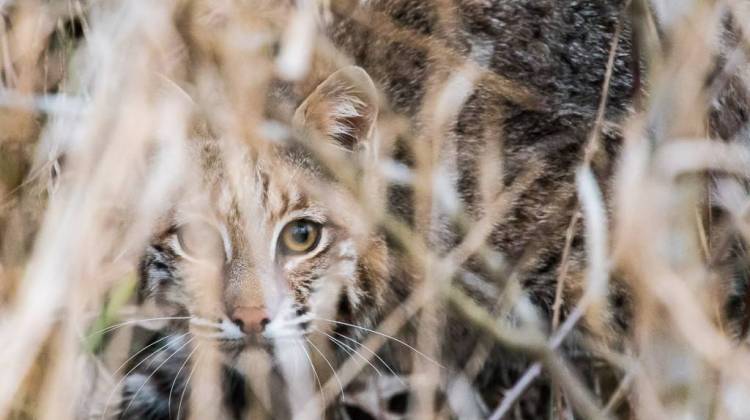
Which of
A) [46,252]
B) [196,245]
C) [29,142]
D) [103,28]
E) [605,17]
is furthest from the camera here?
[605,17]

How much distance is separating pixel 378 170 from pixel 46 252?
0.91 meters

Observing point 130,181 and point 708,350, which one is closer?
point 708,350

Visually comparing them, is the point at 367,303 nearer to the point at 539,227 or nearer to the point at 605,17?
the point at 539,227

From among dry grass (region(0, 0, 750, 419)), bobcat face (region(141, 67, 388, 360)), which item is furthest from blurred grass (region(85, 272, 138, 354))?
bobcat face (region(141, 67, 388, 360))

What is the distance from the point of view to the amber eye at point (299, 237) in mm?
2424

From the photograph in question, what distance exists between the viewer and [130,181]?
1.95 m

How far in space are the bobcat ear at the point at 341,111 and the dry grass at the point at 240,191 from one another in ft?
0.39

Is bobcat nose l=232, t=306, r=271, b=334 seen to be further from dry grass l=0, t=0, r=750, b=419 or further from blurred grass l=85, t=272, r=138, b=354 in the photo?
A: blurred grass l=85, t=272, r=138, b=354

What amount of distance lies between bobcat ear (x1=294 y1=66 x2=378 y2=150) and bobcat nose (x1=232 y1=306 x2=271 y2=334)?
0.47m

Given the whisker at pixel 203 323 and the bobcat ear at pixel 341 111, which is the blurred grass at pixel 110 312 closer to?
the whisker at pixel 203 323

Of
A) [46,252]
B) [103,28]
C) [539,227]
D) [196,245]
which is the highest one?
[103,28]

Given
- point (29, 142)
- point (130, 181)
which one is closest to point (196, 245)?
point (130, 181)

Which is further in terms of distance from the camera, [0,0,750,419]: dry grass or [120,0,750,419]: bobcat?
[120,0,750,419]: bobcat

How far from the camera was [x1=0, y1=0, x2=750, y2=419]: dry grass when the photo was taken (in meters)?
1.69
